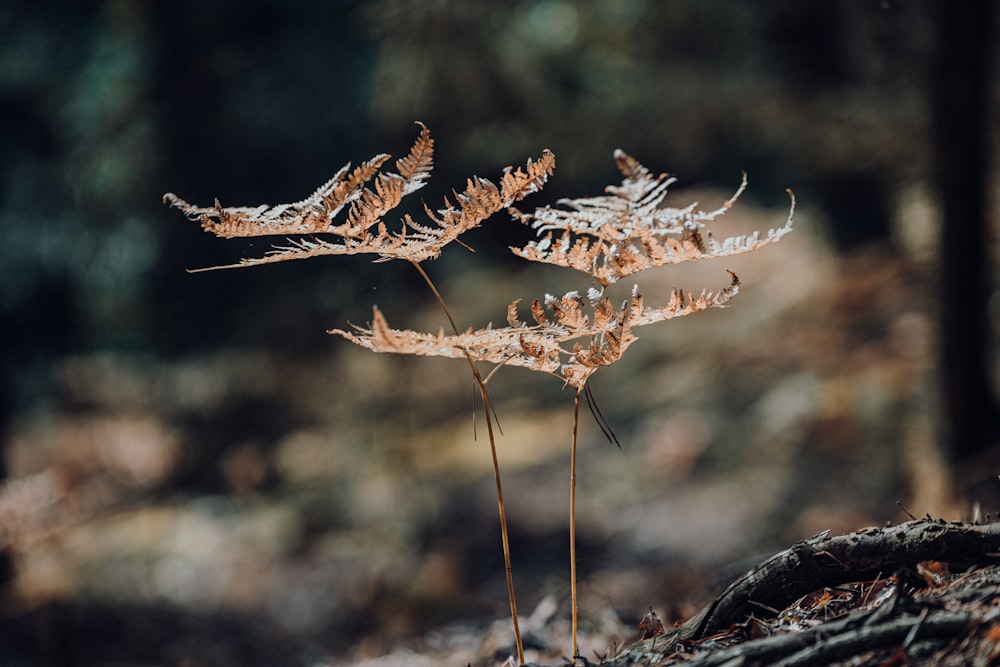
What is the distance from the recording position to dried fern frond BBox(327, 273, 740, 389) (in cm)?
145

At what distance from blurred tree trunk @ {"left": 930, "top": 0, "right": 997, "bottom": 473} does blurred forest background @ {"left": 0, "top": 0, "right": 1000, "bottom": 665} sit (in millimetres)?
29

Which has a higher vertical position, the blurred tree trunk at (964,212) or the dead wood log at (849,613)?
the blurred tree trunk at (964,212)

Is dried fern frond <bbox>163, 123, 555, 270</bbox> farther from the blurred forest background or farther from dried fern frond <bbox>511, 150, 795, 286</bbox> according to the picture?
the blurred forest background

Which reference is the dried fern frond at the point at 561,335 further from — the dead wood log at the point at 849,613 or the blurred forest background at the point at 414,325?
the blurred forest background at the point at 414,325

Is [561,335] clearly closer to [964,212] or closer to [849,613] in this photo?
[849,613]

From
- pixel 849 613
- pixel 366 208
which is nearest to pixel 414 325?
pixel 366 208

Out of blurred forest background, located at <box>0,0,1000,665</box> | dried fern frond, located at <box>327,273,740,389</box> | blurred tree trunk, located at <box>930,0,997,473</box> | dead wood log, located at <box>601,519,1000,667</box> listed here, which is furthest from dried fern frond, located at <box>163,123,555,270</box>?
blurred tree trunk, located at <box>930,0,997,473</box>

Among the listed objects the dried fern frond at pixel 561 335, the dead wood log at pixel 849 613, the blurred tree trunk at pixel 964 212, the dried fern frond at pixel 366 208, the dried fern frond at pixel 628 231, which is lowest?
the dead wood log at pixel 849 613

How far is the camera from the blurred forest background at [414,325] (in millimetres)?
4785

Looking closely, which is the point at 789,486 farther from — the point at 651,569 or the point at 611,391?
the point at 611,391

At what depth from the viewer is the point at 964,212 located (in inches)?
151

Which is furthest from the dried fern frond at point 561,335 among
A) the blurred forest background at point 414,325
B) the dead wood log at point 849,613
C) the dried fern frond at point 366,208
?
the blurred forest background at point 414,325

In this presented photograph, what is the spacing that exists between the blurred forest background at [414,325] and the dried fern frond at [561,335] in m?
2.83

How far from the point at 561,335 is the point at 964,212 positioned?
3.44 m
